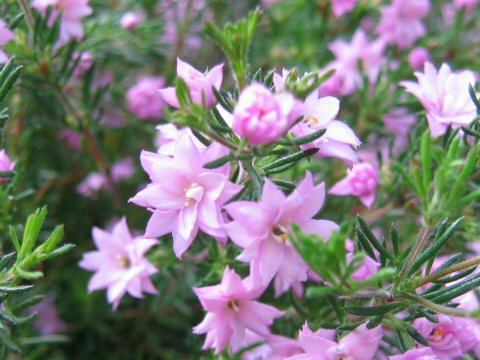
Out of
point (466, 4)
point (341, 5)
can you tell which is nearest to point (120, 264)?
point (341, 5)

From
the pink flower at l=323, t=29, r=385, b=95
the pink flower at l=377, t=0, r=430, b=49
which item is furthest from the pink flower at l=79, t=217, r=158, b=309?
the pink flower at l=377, t=0, r=430, b=49

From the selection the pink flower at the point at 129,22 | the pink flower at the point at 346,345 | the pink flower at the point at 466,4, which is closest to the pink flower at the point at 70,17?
the pink flower at the point at 129,22

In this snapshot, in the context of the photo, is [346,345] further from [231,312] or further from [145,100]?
[145,100]

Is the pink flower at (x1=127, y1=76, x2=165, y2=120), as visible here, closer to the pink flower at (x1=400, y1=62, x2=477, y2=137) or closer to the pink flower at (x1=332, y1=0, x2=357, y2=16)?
the pink flower at (x1=332, y1=0, x2=357, y2=16)

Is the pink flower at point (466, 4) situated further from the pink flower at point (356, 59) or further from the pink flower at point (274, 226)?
the pink flower at point (274, 226)

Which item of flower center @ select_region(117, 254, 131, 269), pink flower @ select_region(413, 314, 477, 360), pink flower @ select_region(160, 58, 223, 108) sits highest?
pink flower @ select_region(160, 58, 223, 108)

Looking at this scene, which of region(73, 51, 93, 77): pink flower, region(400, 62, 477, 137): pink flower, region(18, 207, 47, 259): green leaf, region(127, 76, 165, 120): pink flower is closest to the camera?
region(18, 207, 47, 259): green leaf
